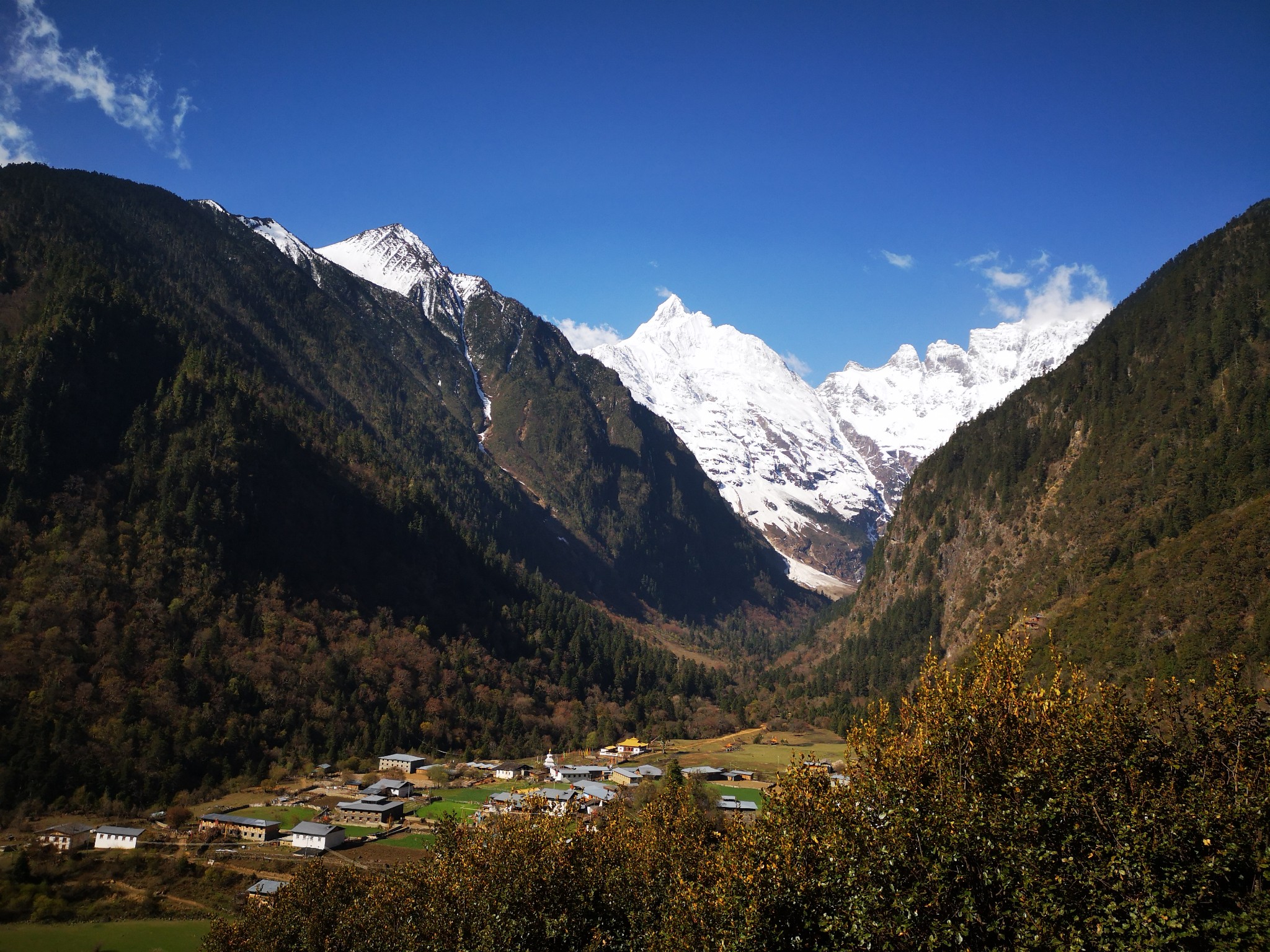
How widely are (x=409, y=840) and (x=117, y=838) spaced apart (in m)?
29.4

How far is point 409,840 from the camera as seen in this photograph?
84.1 meters

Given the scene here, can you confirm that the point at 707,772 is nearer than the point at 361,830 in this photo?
No

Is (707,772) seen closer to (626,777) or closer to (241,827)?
(626,777)

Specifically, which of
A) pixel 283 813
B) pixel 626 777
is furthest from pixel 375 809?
pixel 626 777

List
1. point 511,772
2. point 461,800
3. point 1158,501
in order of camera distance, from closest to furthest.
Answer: point 461,800 < point 511,772 < point 1158,501

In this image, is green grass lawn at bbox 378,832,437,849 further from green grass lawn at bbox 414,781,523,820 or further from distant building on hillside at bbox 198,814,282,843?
distant building on hillside at bbox 198,814,282,843

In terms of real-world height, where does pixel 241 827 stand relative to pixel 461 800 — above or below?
above

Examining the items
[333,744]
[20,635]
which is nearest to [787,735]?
[333,744]

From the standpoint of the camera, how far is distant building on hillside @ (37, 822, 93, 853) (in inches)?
2980

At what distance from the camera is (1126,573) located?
12562 centimetres

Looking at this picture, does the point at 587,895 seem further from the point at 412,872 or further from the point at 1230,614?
the point at 1230,614

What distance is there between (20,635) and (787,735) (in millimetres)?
145810

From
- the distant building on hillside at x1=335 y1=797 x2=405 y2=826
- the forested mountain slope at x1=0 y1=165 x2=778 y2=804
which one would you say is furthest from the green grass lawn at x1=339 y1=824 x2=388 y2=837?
the forested mountain slope at x1=0 y1=165 x2=778 y2=804

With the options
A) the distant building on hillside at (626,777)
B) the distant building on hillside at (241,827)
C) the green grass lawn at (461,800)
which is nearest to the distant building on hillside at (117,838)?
the distant building on hillside at (241,827)
